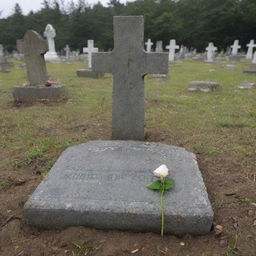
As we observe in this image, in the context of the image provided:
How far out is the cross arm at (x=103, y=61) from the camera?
11.3 ft

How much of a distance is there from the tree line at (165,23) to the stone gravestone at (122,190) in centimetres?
3771

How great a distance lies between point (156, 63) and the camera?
11.1ft

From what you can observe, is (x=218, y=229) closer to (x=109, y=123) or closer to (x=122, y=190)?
(x=122, y=190)

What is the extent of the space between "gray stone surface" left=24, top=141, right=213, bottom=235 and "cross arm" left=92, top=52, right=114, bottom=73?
127 centimetres

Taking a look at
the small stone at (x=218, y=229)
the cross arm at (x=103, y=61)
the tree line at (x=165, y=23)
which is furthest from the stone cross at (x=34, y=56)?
the tree line at (x=165, y=23)

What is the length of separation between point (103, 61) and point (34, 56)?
365 centimetres

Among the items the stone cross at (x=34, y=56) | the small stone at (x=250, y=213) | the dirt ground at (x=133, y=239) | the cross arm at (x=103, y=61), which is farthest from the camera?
the stone cross at (x=34, y=56)

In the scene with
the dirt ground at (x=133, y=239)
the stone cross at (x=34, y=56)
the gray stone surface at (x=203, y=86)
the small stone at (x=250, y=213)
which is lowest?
the dirt ground at (x=133, y=239)

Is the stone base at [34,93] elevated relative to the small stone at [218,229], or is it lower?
elevated

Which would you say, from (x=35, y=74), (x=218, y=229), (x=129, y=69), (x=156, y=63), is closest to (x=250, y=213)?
(x=218, y=229)

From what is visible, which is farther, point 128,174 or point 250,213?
point 128,174

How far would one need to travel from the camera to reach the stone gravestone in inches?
81.7

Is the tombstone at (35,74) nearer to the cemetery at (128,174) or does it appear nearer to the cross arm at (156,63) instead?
the cemetery at (128,174)

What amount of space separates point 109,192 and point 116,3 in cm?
6888
